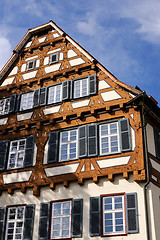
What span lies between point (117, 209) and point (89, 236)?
1522mm

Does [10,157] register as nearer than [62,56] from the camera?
Yes

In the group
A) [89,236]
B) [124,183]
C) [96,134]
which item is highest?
[96,134]

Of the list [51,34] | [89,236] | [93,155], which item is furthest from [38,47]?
[89,236]

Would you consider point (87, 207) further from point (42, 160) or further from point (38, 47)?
point (38, 47)

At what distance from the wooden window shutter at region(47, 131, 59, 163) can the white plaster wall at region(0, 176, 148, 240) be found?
1273mm

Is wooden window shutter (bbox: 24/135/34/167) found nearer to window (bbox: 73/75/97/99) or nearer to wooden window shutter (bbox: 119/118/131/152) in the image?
window (bbox: 73/75/97/99)

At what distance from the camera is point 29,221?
14.9 m

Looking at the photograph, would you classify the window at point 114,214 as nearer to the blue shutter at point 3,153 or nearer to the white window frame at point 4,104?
the blue shutter at point 3,153

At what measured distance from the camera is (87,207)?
14109mm

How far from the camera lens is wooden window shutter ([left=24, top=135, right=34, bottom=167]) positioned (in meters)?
16.3

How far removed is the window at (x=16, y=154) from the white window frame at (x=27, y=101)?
6.58ft

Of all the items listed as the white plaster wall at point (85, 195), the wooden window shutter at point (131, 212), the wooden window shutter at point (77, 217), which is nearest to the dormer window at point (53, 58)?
the white plaster wall at point (85, 195)

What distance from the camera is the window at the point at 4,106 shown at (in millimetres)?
18964

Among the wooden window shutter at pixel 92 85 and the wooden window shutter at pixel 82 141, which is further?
the wooden window shutter at pixel 92 85
